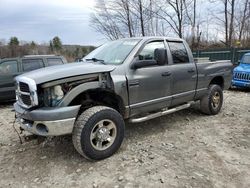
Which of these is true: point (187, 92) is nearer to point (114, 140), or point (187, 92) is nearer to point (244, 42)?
point (114, 140)

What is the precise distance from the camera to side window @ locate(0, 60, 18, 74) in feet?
26.8

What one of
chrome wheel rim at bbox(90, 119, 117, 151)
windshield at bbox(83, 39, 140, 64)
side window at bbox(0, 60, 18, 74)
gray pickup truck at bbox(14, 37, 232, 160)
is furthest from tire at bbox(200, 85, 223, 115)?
side window at bbox(0, 60, 18, 74)

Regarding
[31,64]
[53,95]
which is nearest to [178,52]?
[53,95]

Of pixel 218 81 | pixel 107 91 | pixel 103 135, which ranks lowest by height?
pixel 103 135

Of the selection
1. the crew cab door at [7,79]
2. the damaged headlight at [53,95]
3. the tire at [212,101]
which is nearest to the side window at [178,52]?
the tire at [212,101]

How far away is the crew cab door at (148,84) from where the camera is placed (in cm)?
412

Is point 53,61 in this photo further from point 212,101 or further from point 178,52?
point 212,101

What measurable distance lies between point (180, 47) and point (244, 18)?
1942 centimetres

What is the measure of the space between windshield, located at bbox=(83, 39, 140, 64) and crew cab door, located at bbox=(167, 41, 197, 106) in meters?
0.93

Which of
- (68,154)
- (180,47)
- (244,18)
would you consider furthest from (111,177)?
(244,18)

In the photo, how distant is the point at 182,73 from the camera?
4969 millimetres

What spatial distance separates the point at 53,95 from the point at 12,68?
18.6ft

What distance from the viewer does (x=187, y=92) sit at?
5211 millimetres

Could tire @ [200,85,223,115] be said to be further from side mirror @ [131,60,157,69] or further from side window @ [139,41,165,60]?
side mirror @ [131,60,157,69]
